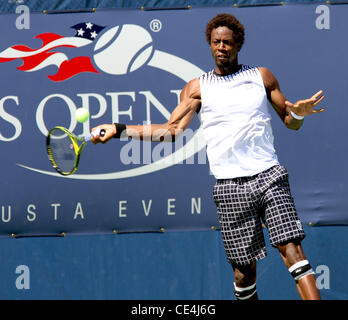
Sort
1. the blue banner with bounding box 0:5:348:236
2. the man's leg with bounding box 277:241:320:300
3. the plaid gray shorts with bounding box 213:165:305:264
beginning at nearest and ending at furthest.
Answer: the man's leg with bounding box 277:241:320:300, the plaid gray shorts with bounding box 213:165:305:264, the blue banner with bounding box 0:5:348:236

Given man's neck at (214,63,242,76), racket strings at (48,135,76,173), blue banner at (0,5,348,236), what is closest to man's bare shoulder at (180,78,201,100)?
man's neck at (214,63,242,76)

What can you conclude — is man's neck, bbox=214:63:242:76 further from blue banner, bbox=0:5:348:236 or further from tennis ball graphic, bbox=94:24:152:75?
tennis ball graphic, bbox=94:24:152:75

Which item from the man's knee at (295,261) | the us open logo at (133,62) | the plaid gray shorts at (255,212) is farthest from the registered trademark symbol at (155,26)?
the man's knee at (295,261)

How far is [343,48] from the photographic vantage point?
554cm

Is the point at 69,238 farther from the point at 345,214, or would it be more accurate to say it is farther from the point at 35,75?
the point at 345,214

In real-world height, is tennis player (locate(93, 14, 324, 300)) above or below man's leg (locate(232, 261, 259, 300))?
above

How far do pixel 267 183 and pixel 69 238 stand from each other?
185 cm

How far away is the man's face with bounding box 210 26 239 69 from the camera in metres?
4.68

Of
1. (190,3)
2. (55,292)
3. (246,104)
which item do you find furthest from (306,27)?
(55,292)

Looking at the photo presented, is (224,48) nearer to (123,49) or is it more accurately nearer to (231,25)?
(231,25)

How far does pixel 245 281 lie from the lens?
4746 millimetres

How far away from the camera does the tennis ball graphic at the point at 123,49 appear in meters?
5.63

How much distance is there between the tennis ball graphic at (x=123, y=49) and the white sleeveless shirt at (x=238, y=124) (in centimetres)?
107

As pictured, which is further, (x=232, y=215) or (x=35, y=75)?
(x=35, y=75)
